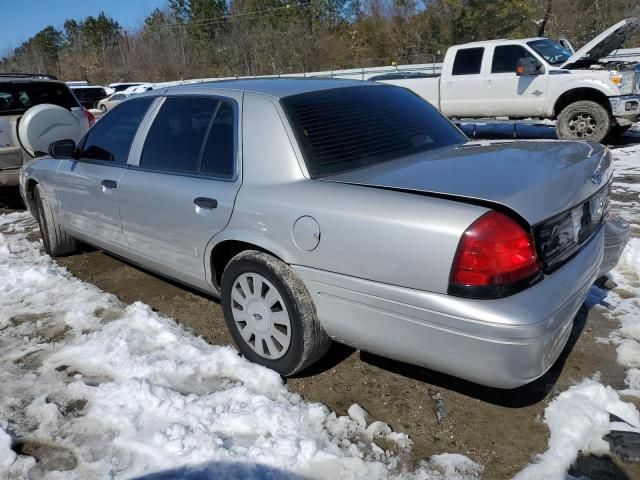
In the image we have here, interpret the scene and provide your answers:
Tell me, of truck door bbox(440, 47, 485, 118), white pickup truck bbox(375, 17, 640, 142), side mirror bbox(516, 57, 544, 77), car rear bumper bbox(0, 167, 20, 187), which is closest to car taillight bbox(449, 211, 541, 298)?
car rear bumper bbox(0, 167, 20, 187)

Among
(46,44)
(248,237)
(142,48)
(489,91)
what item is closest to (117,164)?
(248,237)

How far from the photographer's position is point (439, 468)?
2.28m

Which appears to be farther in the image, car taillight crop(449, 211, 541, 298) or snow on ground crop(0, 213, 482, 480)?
snow on ground crop(0, 213, 482, 480)

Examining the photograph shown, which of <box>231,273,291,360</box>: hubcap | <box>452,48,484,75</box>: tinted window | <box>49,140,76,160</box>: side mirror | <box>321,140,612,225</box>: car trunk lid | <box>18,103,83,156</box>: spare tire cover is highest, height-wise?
<box>452,48,484,75</box>: tinted window

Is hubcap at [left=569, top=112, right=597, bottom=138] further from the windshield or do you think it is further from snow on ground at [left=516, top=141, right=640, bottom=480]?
snow on ground at [left=516, top=141, right=640, bottom=480]

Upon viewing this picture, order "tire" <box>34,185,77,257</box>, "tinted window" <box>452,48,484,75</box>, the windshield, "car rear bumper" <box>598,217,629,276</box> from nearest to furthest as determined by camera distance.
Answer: "car rear bumper" <box>598,217,629,276</box> < "tire" <box>34,185,77,257</box> < the windshield < "tinted window" <box>452,48,484,75</box>

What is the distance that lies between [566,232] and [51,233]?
179 inches

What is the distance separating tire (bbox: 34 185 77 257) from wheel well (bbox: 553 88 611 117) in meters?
8.47

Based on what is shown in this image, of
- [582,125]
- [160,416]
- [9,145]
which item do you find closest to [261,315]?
[160,416]

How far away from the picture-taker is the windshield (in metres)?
9.86

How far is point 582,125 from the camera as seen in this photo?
30.6 ft

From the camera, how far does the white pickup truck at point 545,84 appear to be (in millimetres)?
8992

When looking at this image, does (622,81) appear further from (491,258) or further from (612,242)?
(491,258)

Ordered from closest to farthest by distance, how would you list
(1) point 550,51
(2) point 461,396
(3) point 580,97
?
(2) point 461,396
(3) point 580,97
(1) point 550,51
